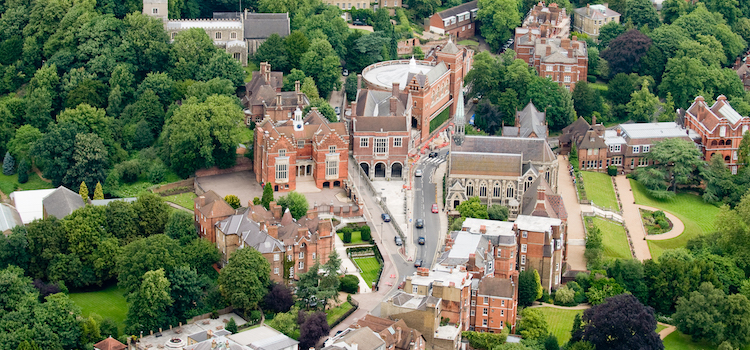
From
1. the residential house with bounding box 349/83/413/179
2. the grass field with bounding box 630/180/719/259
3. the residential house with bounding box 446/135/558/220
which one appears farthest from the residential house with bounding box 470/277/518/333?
the residential house with bounding box 349/83/413/179

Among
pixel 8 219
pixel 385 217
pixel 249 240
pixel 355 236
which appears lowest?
pixel 355 236

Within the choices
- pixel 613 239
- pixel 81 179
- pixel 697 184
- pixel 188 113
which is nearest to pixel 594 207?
pixel 613 239

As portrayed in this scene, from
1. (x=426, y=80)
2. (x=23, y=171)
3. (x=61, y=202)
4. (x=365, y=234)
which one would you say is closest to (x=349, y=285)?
(x=365, y=234)

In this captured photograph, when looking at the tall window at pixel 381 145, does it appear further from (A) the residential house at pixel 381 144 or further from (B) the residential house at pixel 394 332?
(B) the residential house at pixel 394 332

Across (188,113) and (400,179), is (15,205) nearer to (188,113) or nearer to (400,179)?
(188,113)

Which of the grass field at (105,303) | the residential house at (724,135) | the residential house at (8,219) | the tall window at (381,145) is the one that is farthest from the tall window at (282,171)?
the residential house at (724,135)

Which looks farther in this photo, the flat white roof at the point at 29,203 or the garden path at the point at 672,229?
the garden path at the point at 672,229

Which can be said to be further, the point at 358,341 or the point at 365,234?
the point at 365,234

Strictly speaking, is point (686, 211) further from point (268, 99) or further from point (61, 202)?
point (61, 202)
